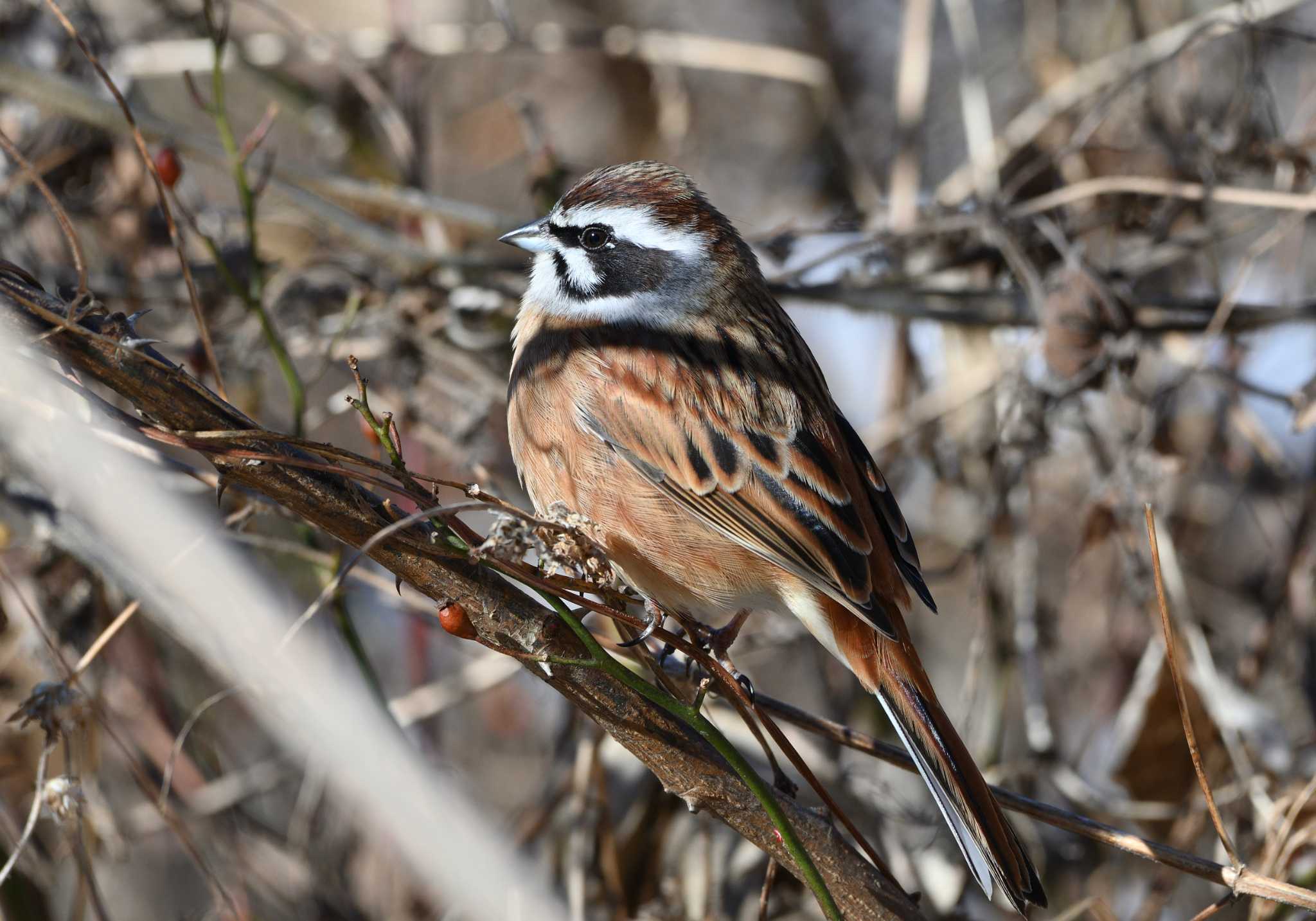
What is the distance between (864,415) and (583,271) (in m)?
2.10

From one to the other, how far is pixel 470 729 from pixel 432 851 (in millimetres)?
3653

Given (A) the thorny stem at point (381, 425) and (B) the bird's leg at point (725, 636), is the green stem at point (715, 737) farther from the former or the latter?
(B) the bird's leg at point (725, 636)

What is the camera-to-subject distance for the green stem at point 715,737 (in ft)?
5.86

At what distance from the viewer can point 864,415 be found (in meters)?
4.75

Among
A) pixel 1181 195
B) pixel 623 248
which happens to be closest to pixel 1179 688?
pixel 623 248

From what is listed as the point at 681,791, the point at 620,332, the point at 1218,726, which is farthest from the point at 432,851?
the point at 1218,726

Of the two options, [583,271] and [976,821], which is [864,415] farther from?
[976,821]

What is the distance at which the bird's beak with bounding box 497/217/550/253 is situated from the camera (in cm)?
295

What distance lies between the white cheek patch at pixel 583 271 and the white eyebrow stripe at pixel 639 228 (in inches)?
2.8

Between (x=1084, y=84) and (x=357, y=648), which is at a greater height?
(x=1084, y=84)

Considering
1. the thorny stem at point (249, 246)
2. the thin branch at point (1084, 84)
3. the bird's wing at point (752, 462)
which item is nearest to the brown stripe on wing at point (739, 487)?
the bird's wing at point (752, 462)

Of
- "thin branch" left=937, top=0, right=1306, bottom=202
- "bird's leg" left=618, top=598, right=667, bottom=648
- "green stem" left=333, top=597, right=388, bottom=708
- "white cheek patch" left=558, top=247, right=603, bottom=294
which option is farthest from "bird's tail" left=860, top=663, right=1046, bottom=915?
"thin branch" left=937, top=0, right=1306, bottom=202

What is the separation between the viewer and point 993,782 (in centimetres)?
346

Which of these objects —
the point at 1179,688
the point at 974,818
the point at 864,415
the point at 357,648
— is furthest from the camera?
the point at 864,415
